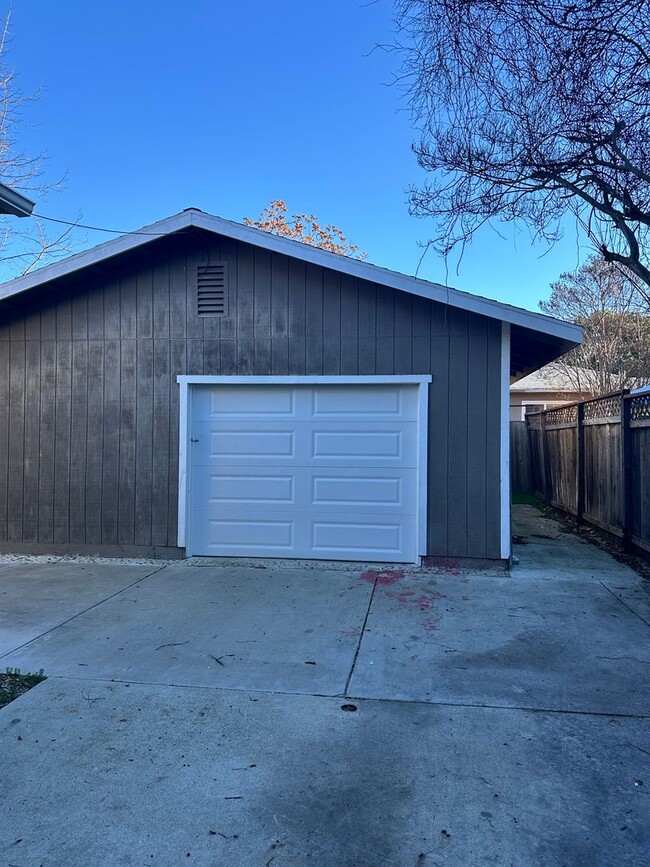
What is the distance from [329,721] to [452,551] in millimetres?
3716

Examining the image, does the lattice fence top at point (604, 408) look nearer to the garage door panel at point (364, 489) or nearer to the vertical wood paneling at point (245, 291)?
the garage door panel at point (364, 489)

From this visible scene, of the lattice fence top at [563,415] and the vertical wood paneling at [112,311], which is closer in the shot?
the vertical wood paneling at [112,311]

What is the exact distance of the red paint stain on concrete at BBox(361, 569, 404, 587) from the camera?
6.35m

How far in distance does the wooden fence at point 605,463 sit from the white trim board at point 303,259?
57.3 inches

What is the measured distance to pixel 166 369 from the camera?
737 cm

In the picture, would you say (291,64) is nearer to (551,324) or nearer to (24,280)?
(24,280)

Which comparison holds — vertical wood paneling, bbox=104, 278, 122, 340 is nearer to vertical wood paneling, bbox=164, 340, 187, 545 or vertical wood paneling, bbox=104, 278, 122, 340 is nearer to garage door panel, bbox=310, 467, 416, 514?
vertical wood paneling, bbox=164, 340, 187, 545

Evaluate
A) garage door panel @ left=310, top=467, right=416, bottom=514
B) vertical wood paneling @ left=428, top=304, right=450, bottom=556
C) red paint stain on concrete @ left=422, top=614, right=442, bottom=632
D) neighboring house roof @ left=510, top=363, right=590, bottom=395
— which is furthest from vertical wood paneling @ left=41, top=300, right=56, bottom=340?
neighboring house roof @ left=510, top=363, right=590, bottom=395

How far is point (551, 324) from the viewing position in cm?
636

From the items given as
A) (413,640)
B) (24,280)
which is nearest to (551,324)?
(413,640)

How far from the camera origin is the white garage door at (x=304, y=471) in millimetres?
7020

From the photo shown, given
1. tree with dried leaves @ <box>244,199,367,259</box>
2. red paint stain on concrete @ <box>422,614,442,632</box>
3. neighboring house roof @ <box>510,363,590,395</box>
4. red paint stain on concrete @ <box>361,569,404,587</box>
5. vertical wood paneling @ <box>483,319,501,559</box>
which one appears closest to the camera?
red paint stain on concrete @ <box>422,614,442,632</box>

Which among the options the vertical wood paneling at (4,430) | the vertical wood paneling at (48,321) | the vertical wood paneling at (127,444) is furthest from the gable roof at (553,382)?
the vertical wood paneling at (4,430)

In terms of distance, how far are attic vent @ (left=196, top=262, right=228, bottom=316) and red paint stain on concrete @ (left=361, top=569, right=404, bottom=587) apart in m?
3.48
